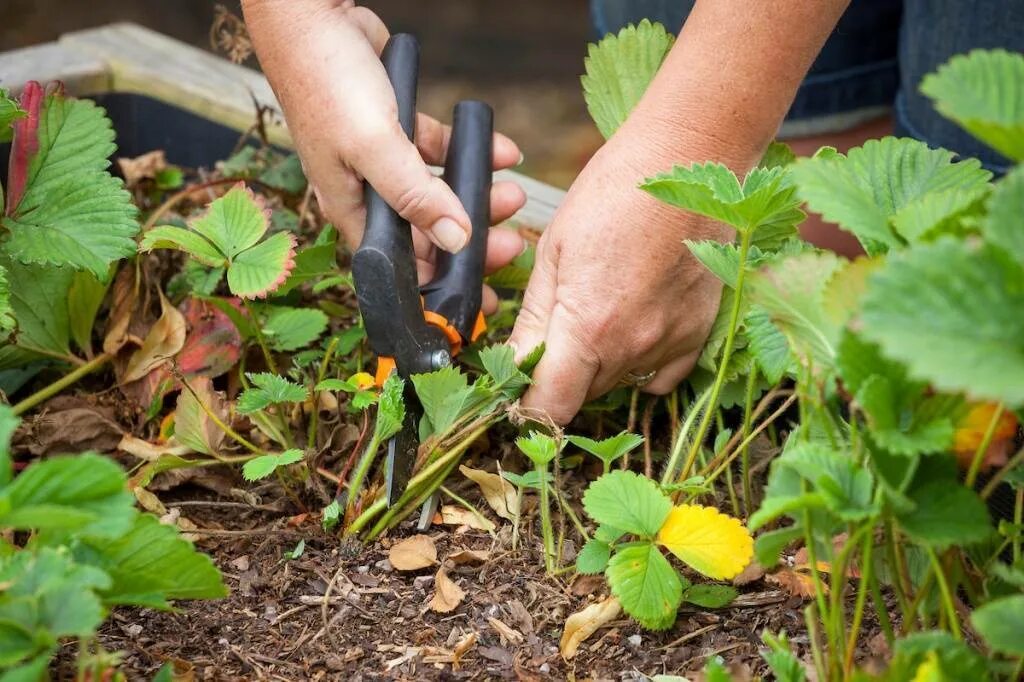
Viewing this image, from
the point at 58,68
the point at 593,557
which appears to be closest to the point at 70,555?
the point at 593,557

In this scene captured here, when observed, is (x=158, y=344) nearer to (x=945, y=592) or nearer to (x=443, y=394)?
(x=443, y=394)

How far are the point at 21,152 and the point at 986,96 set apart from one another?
84cm

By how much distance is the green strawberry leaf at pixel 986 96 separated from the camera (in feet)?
1.50

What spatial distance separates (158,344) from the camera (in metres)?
1.09

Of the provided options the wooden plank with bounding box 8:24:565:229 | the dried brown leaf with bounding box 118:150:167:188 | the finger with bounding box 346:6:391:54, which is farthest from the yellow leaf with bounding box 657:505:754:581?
the dried brown leaf with bounding box 118:150:167:188

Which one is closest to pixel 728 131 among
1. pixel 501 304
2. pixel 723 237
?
pixel 723 237

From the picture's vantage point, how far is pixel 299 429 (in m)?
1.06

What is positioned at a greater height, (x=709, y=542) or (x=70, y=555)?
(x=70, y=555)

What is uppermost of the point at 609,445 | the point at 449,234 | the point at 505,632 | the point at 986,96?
the point at 986,96

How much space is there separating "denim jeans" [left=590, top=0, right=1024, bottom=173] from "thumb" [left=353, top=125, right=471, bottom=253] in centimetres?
49

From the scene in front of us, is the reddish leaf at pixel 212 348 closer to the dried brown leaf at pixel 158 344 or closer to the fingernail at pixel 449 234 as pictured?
the dried brown leaf at pixel 158 344

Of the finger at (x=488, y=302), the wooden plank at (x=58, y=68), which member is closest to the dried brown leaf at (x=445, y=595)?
the finger at (x=488, y=302)

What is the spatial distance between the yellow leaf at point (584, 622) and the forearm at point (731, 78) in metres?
0.37

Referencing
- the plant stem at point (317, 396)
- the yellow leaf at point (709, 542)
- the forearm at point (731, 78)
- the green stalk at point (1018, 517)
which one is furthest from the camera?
the plant stem at point (317, 396)
